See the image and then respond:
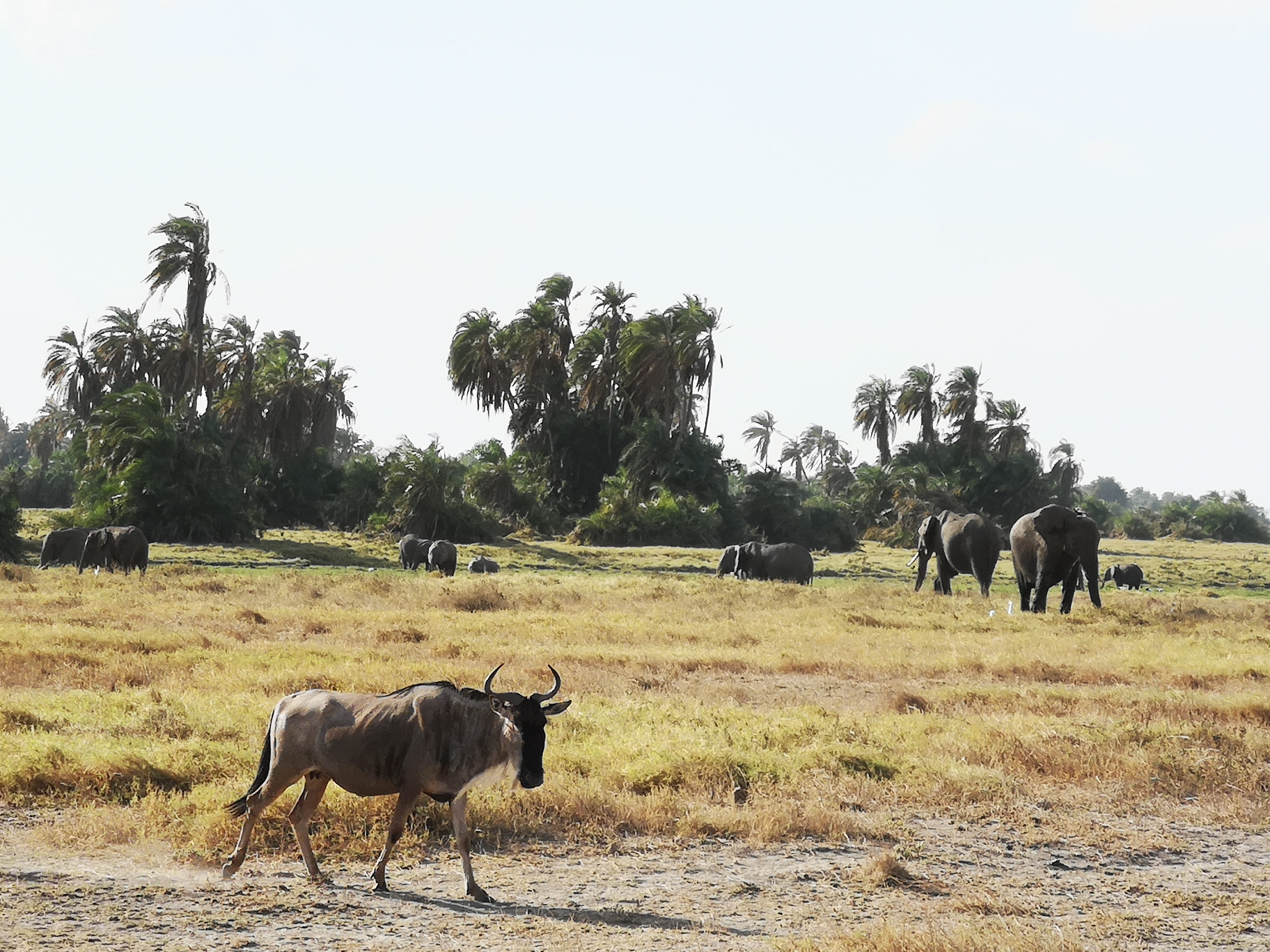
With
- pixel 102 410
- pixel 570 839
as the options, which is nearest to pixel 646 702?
pixel 570 839

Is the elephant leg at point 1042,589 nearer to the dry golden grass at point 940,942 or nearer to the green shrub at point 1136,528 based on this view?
the dry golden grass at point 940,942

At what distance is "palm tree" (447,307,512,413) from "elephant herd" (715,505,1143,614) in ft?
116

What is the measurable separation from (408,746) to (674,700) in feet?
22.9

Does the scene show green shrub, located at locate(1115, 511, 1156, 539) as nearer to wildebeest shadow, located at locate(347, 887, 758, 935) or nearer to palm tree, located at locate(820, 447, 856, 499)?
palm tree, located at locate(820, 447, 856, 499)

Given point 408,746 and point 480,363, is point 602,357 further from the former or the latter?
point 408,746

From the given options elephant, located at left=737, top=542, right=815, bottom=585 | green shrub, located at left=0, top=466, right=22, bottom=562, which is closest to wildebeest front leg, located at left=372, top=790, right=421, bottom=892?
elephant, located at left=737, top=542, right=815, bottom=585

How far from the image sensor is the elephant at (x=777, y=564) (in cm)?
3588

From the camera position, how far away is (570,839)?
27.9 ft

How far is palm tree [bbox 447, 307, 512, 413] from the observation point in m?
70.8

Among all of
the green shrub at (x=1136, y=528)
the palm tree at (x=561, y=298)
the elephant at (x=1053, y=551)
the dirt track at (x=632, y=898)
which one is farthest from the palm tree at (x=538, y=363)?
the dirt track at (x=632, y=898)

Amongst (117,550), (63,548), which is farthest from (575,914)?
(63,548)

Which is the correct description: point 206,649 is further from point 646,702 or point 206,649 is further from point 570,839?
point 570,839

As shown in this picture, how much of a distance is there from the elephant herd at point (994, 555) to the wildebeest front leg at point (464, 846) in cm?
1971

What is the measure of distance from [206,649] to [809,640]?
28.9 ft
